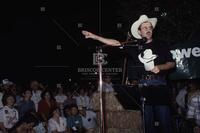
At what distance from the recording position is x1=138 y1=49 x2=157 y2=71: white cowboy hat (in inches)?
271

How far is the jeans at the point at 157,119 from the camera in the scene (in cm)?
690

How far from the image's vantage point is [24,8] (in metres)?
21.3

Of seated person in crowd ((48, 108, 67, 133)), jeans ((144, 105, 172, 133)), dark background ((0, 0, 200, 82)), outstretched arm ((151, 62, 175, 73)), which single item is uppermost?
dark background ((0, 0, 200, 82))

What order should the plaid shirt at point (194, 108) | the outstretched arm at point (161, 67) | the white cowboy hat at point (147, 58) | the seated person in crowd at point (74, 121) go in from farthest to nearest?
the seated person in crowd at point (74, 121) → the plaid shirt at point (194, 108) → the white cowboy hat at point (147, 58) → the outstretched arm at point (161, 67)

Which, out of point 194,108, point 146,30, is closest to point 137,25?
point 146,30

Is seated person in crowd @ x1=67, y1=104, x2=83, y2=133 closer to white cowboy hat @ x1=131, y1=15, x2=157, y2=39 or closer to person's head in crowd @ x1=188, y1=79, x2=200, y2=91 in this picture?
person's head in crowd @ x1=188, y1=79, x2=200, y2=91

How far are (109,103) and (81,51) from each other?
11048mm

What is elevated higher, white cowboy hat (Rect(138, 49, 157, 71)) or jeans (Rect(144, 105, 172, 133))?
white cowboy hat (Rect(138, 49, 157, 71))

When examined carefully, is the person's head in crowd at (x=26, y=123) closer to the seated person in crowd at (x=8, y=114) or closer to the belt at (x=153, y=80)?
the seated person in crowd at (x=8, y=114)

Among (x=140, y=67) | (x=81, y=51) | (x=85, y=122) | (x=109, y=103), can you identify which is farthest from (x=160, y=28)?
(x=81, y=51)

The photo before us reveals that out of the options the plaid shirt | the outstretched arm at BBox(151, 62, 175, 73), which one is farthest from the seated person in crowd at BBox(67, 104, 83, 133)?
the outstretched arm at BBox(151, 62, 175, 73)

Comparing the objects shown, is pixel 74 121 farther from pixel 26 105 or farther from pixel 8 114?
pixel 8 114

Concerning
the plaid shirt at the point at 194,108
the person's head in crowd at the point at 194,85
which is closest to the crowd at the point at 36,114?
the plaid shirt at the point at 194,108

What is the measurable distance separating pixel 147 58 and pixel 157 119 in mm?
1009
